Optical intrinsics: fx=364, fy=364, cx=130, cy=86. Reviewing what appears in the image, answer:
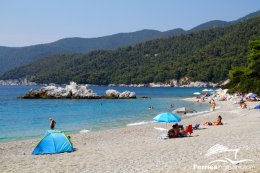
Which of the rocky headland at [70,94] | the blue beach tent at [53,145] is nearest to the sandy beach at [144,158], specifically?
the blue beach tent at [53,145]

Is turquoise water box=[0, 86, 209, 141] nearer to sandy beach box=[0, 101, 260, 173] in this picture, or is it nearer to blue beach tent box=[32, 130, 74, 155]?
blue beach tent box=[32, 130, 74, 155]

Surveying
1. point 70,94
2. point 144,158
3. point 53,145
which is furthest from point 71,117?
point 70,94

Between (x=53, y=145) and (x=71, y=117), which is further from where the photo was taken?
(x=71, y=117)

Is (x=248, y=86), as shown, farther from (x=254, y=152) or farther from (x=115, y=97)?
(x=254, y=152)

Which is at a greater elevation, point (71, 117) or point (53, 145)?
point (53, 145)

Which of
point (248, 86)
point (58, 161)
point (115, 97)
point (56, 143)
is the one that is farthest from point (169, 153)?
point (115, 97)

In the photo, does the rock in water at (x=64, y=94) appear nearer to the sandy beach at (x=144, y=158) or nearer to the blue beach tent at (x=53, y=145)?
the sandy beach at (x=144, y=158)

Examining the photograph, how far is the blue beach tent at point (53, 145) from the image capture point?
17.5 m

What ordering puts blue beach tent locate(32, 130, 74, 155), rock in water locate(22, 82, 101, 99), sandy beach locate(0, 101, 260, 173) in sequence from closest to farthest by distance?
sandy beach locate(0, 101, 260, 173) < blue beach tent locate(32, 130, 74, 155) < rock in water locate(22, 82, 101, 99)

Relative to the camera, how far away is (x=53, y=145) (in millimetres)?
17656

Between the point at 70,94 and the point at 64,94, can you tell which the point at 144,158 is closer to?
the point at 70,94

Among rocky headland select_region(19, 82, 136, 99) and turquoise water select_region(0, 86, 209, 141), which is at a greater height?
rocky headland select_region(19, 82, 136, 99)

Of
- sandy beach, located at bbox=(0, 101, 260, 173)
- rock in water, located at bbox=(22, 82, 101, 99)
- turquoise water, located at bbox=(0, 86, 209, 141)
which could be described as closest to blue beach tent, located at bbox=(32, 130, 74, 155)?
sandy beach, located at bbox=(0, 101, 260, 173)

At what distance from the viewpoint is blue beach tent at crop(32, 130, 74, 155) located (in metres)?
17.5
